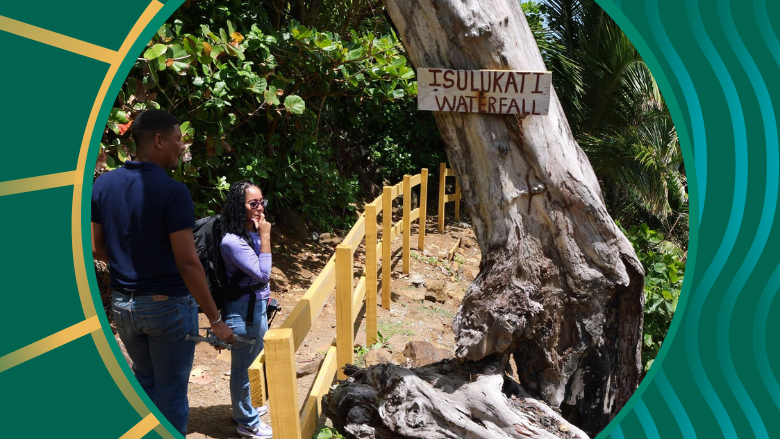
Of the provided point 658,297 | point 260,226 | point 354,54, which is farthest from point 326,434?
point 354,54

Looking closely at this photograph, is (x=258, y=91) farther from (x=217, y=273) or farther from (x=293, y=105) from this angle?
(x=217, y=273)

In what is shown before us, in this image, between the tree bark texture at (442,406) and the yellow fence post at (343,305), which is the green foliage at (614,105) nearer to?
the yellow fence post at (343,305)

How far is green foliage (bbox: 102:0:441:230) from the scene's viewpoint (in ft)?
17.1

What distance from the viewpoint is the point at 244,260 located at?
11.5 feet

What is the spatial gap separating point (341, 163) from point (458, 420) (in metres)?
7.63

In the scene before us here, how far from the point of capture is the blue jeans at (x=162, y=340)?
9.81ft

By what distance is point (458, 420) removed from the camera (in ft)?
10.6

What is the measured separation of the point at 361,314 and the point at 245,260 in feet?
9.85

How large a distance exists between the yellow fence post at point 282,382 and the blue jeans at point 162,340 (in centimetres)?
69

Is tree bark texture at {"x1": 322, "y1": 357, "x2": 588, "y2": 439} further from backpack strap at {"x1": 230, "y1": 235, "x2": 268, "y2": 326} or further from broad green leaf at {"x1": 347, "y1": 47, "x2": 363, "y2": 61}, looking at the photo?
broad green leaf at {"x1": 347, "y1": 47, "x2": 363, "y2": 61}

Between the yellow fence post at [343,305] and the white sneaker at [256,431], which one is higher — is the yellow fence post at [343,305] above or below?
above

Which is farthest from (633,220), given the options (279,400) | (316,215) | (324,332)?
(279,400)

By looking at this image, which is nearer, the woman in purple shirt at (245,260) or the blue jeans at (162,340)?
the blue jeans at (162,340)

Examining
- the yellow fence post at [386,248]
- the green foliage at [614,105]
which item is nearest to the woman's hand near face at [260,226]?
the yellow fence post at [386,248]
